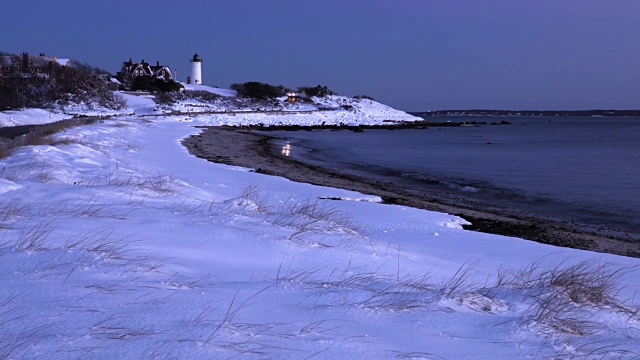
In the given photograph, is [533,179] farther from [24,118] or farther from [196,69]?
[196,69]

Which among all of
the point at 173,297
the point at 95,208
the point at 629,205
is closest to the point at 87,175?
the point at 95,208

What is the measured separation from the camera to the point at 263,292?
11.2 feet

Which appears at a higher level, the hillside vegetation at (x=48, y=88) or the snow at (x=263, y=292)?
the hillside vegetation at (x=48, y=88)

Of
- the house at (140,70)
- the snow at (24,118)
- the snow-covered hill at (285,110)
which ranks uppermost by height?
the house at (140,70)

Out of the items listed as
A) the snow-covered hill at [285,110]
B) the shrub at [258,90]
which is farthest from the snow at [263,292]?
the shrub at [258,90]

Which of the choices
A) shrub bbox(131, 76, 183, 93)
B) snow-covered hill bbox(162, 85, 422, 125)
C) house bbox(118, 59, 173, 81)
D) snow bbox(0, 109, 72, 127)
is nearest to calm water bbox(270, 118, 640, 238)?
snow bbox(0, 109, 72, 127)

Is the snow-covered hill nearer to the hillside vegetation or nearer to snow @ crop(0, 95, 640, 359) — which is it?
the hillside vegetation

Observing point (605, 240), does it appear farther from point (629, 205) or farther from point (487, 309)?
point (487, 309)

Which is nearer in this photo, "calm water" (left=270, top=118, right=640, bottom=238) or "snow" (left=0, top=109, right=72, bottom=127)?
"calm water" (left=270, top=118, right=640, bottom=238)

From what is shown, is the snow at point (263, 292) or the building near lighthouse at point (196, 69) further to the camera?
the building near lighthouse at point (196, 69)

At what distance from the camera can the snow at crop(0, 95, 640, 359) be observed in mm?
2609

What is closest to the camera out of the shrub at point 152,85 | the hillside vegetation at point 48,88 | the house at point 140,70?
the hillside vegetation at point 48,88

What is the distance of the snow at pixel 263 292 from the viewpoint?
2609mm

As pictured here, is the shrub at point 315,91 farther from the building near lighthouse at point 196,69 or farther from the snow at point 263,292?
the snow at point 263,292
